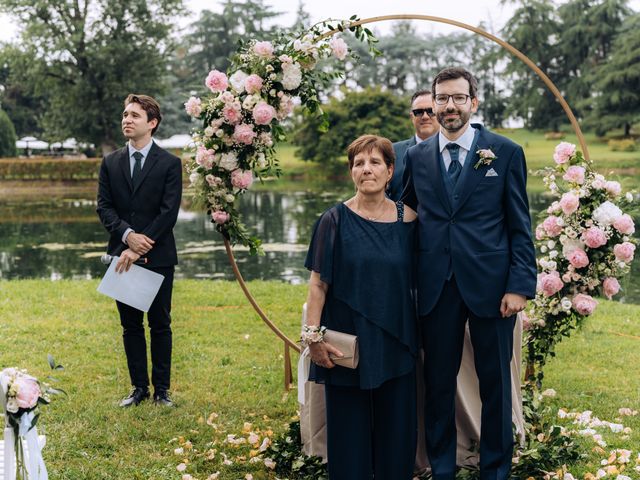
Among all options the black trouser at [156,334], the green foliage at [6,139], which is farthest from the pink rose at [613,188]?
the green foliage at [6,139]

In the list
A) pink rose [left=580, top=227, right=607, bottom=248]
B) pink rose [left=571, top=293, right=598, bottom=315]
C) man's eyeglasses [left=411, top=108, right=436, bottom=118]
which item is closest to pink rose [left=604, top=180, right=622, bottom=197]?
pink rose [left=580, top=227, right=607, bottom=248]

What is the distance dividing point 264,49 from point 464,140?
1.85 m

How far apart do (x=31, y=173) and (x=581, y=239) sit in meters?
31.5

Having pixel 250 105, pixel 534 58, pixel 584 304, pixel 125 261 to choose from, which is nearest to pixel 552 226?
pixel 584 304

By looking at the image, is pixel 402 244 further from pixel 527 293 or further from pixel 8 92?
pixel 8 92

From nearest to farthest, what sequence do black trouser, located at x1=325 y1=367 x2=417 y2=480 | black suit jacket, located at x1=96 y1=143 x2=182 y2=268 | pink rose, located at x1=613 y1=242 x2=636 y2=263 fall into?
black trouser, located at x1=325 y1=367 x2=417 y2=480
pink rose, located at x1=613 y1=242 x2=636 y2=263
black suit jacket, located at x1=96 y1=143 x2=182 y2=268

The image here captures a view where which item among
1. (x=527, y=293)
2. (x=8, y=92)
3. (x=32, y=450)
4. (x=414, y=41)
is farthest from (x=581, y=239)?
(x=8, y=92)

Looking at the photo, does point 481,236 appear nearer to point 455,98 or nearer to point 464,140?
point 464,140

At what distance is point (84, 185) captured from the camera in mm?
32969

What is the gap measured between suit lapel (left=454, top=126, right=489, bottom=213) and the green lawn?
1.82 m

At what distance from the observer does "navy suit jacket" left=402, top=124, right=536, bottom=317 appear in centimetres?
377

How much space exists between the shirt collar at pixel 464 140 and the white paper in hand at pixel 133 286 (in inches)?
90.0

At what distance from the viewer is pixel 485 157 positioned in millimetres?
3777

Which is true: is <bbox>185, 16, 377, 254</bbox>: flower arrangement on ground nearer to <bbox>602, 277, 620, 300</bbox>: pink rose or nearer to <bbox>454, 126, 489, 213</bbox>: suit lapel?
<bbox>454, 126, 489, 213</bbox>: suit lapel
